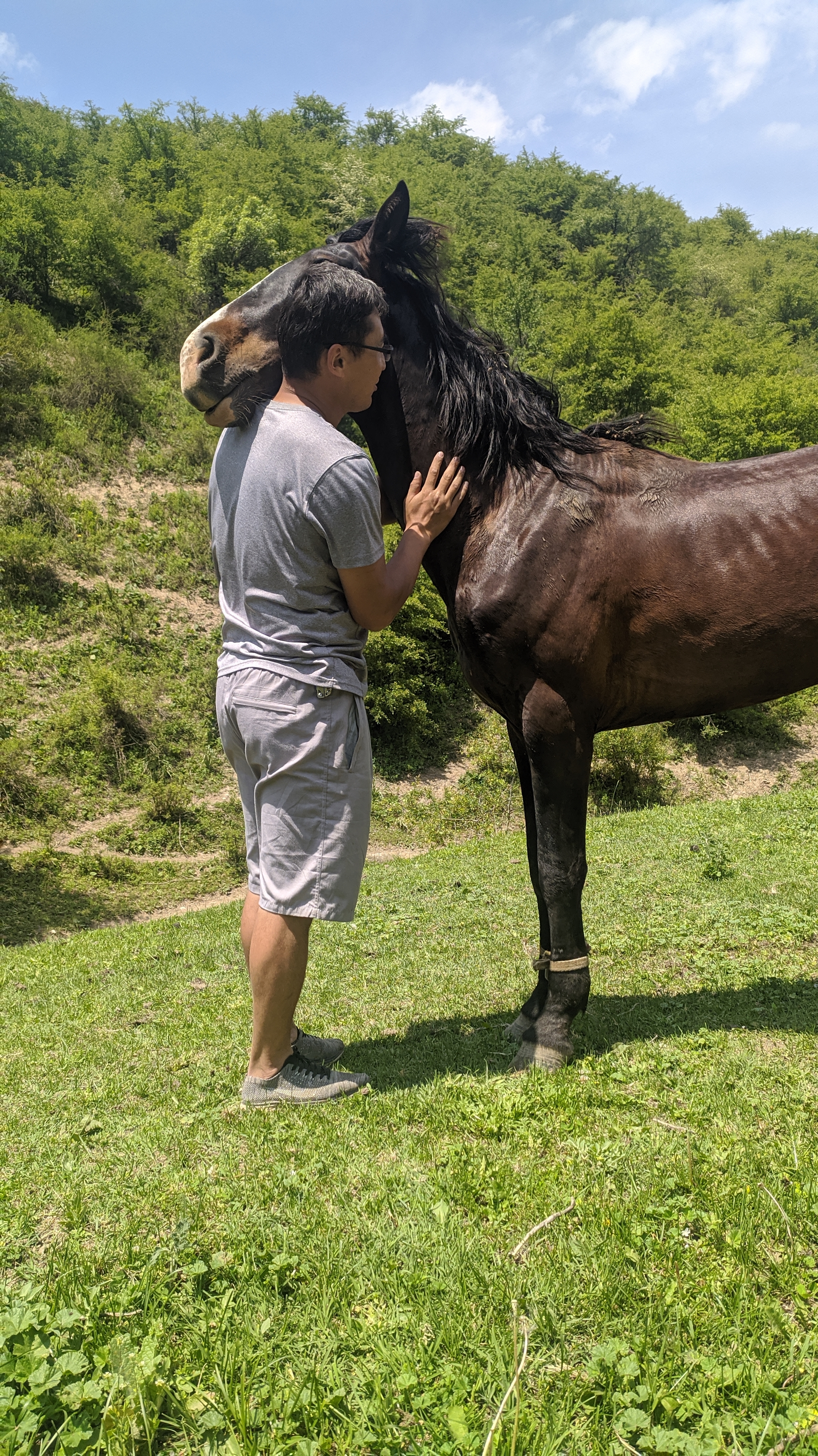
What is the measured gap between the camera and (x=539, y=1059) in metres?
2.87

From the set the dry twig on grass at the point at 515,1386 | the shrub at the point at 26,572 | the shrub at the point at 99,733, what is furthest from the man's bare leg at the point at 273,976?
the shrub at the point at 26,572

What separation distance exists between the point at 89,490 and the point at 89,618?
18.8 ft

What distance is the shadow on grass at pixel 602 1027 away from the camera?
304 centimetres

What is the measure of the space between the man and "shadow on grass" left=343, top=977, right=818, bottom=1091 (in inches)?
20.6

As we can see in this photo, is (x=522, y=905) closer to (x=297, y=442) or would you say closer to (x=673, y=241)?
(x=297, y=442)

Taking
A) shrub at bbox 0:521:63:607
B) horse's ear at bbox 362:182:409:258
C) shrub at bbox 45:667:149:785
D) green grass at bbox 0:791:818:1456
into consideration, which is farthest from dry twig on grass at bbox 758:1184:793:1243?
shrub at bbox 0:521:63:607

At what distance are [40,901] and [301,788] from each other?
11681 mm

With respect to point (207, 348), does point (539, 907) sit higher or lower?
lower

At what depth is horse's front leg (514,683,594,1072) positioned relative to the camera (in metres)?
2.82

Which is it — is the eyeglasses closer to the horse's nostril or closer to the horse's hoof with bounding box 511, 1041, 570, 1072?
the horse's nostril

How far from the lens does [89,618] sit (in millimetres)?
19906

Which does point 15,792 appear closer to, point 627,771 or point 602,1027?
point 627,771

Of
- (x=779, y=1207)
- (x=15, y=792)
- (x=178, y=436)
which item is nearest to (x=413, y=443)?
(x=779, y=1207)

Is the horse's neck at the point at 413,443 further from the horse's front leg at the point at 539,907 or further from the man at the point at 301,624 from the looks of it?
the horse's front leg at the point at 539,907
